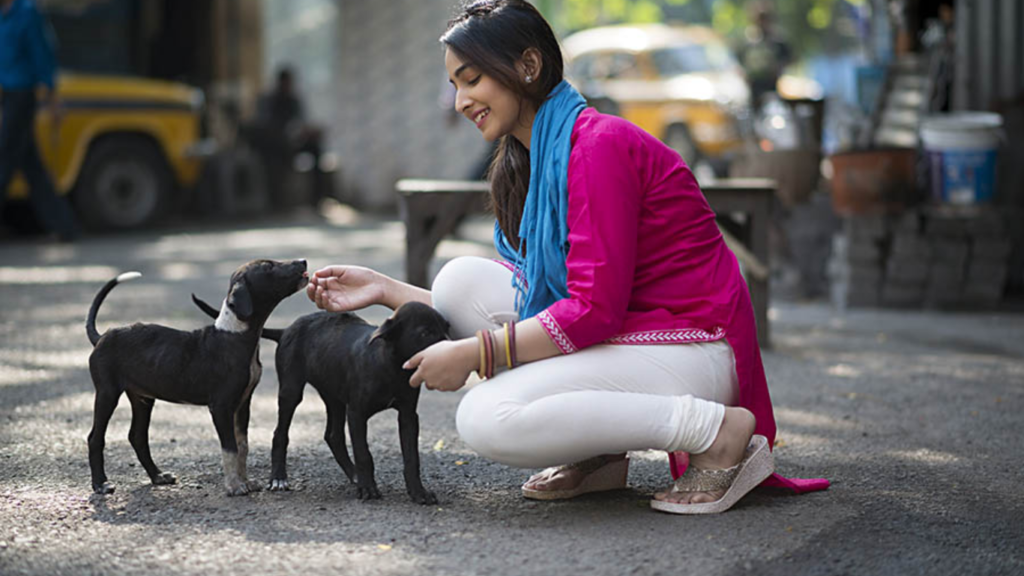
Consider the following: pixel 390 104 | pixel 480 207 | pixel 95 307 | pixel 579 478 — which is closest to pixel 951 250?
pixel 480 207

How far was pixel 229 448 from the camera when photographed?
3348 mm

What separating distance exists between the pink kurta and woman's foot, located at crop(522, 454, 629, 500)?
220 millimetres

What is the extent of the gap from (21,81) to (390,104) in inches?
252

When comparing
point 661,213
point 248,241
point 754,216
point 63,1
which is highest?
point 63,1

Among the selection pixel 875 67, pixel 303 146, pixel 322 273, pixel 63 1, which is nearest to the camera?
pixel 322 273

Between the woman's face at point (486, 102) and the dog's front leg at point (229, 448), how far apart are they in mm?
1061

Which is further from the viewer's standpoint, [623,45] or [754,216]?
[623,45]

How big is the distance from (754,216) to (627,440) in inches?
121

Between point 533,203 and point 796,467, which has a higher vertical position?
point 533,203

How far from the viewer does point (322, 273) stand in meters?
3.46

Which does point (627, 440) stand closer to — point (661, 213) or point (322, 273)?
point (661, 213)

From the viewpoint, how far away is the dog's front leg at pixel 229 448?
10.8 feet

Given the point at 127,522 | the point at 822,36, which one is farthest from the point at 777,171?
the point at 822,36

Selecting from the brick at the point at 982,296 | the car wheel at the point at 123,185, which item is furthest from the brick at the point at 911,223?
the car wheel at the point at 123,185
